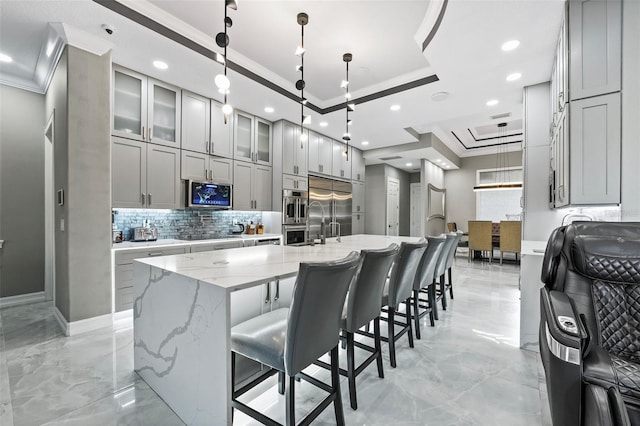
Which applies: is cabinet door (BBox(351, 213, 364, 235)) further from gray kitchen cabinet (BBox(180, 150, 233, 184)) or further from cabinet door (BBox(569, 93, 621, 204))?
cabinet door (BBox(569, 93, 621, 204))

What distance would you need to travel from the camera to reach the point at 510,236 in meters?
6.50

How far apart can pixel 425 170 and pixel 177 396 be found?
7411 mm

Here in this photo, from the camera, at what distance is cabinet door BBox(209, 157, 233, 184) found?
13.9ft

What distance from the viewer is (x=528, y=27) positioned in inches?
92.8

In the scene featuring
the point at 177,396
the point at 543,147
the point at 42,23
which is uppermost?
the point at 42,23

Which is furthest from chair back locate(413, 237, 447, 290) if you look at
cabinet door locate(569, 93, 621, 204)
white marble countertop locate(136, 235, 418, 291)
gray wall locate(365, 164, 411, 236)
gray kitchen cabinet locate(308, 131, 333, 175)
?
gray wall locate(365, 164, 411, 236)

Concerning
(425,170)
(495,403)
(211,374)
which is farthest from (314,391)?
(425,170)

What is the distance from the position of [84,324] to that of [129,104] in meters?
2.48

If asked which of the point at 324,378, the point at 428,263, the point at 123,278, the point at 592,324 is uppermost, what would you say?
the point at 428,263

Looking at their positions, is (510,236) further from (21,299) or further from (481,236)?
(21,299)

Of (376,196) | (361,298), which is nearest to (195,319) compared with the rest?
(361,298)

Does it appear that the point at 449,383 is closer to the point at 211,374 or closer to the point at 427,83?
the point at 211,374

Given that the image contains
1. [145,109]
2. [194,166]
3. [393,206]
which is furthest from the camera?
[393,206]

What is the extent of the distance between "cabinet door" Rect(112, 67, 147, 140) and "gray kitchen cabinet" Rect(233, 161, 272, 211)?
55.6 inches
